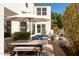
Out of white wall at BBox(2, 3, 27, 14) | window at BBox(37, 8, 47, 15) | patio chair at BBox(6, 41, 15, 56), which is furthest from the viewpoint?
patio chair at BBox(6, 41, 15, 56)

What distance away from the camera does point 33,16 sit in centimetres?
1141

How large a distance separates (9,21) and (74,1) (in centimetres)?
304

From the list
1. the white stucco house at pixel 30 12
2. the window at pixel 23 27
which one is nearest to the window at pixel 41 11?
the white stucco house at pixel 30 12

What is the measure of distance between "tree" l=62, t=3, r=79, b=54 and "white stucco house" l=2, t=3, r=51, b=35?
0.77 metres

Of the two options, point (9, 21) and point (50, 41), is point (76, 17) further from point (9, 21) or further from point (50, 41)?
point (9, 21)

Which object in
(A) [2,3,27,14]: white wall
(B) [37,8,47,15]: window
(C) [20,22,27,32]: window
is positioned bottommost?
(C) [20,22,27,32]: window

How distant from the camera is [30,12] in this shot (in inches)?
448

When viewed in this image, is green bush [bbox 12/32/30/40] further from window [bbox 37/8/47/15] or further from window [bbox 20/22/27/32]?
window [bbox 37/8/47/15]

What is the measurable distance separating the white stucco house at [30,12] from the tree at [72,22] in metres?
0.77

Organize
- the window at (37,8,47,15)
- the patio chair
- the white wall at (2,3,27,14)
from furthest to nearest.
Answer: the patio chair, the window at (37,8,47,15), the white wall at (2,3,27,14)

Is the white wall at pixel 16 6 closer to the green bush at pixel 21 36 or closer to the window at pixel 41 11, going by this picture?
the window at pixel 41 11

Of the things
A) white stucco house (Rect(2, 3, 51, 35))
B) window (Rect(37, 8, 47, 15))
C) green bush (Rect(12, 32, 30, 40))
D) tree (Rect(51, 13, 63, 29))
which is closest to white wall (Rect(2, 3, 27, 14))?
white stucco house (Rect(2, 3, 51, 35))

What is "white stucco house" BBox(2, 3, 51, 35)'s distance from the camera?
11281mm

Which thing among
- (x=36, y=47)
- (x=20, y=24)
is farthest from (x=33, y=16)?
(x=36, y=47)
